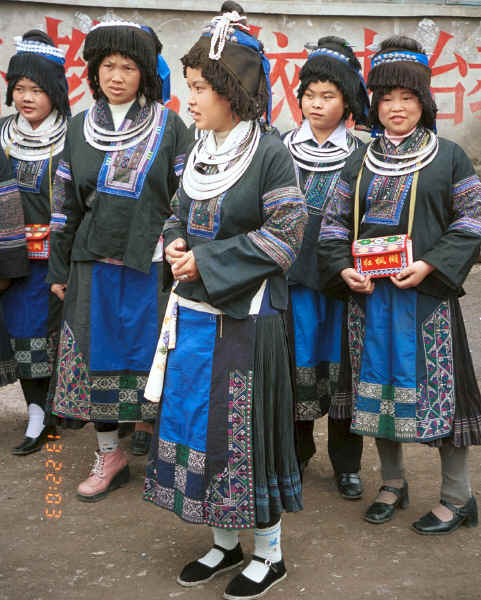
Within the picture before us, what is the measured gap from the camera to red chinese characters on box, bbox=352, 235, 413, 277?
3.18 m

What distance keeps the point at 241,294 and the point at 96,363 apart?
3.88 feet

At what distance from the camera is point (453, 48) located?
7.46 meters

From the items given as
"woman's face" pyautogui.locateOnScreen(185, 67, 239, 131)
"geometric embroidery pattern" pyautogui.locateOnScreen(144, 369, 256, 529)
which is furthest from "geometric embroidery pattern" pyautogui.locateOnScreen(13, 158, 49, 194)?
"geometric embroidery pattern" pyautogui.locateOnScreen(144, 369, 256, 529)

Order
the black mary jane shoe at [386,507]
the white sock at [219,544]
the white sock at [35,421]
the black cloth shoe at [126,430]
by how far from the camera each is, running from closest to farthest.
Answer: the white sock at [219,544], the black mary jane shoe at [386,507], the white sock at [35,421], the black cloth shoe at [126,430]

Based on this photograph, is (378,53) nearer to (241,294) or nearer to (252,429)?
(241,294)

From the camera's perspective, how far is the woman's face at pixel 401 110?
3260mm

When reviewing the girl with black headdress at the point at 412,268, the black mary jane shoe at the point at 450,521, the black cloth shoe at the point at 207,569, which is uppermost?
the girl with black headdress at the point at 412,268

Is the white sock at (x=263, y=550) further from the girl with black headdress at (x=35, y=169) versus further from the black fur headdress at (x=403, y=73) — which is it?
the girl with black headdress at (x=35, y=169)

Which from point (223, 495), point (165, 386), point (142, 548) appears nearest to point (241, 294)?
point (165, 386)

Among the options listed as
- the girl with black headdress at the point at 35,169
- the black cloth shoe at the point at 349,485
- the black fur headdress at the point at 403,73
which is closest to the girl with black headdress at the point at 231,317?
the black fur headdress at the point at 403,73

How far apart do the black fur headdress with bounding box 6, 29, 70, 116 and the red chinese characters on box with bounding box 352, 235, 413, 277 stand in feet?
6.15

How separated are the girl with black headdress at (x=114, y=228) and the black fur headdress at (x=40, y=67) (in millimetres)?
492

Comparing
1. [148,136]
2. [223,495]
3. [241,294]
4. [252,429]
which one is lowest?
[223,495]

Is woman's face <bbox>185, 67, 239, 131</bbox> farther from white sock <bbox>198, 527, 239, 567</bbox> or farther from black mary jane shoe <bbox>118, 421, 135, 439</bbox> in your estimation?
black mary jane shoe <bbox>118, 421, 135, 439</bbox>
